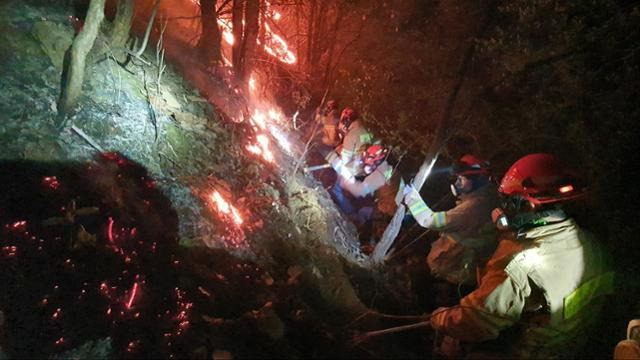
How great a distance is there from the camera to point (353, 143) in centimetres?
861

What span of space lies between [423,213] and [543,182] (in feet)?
7.90

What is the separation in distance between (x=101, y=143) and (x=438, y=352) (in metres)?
4.92

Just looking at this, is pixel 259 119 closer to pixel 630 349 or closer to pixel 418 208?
pixel 418 208

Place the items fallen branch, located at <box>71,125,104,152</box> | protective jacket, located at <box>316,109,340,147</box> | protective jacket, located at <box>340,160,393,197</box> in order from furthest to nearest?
protective jacket, located at <box>316,109,340,147</box>
protective jacket, located at <box>340,160,393,197</box>
fallen branch, located at <box>71,125,104,152</box>

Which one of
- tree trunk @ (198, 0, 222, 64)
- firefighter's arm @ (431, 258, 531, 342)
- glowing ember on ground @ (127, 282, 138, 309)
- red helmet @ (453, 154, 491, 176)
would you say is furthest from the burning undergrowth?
red helmet @ (453, 154, 491, 176)

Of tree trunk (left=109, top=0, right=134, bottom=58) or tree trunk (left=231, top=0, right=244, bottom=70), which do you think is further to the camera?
tree trunk (left=231, top=0, right=244, bottom=70)

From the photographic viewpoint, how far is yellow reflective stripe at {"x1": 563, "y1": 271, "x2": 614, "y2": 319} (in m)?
3.40

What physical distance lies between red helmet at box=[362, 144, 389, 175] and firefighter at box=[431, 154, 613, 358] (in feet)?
14.6

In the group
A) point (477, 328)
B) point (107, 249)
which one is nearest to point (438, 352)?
point (477, 328)

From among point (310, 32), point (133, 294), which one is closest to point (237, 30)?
point (133, 294)

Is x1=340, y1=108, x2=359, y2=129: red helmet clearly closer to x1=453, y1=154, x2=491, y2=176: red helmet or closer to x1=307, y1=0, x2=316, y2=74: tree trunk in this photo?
x1=453, y1=154, x2=491, y2=176: red helmet

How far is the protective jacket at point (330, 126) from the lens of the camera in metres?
9.89

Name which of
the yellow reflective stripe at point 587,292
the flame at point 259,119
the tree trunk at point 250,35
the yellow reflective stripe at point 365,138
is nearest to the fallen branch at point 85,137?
the flame at point 259,119

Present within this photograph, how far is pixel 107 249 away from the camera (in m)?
3.54
